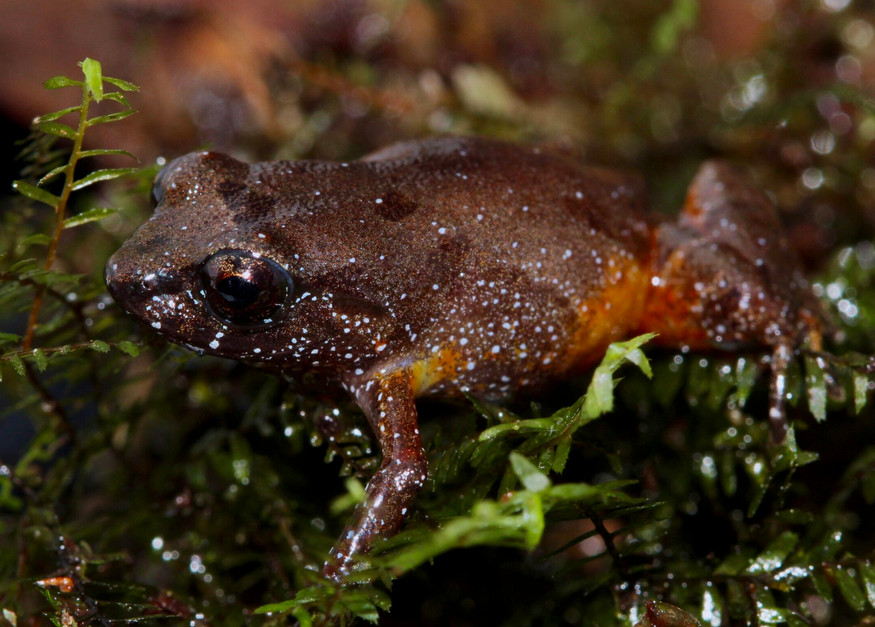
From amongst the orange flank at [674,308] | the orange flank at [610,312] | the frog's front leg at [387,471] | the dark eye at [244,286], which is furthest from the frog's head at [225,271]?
the orange flank at [674,308]

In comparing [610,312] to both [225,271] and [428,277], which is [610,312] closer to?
[428,277]

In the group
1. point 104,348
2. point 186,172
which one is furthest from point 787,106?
point 104,348

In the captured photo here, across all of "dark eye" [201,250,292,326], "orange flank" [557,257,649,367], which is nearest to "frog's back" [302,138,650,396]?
"orange flank" [557,257,649,367]

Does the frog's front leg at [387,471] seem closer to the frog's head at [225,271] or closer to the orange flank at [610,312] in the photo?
the frog's head at [225,271]

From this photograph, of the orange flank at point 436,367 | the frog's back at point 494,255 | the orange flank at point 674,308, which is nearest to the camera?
the frog's back at point 494,255

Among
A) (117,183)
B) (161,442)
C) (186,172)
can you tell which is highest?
(186,172)

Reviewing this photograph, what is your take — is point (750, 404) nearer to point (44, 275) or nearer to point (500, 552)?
point (500, 552)

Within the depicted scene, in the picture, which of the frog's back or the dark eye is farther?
the frog's back

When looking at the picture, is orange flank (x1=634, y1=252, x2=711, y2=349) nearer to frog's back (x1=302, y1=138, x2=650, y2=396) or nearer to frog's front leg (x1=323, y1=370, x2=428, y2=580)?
frog's back (x1=302, y1=138, x2=650, y2=396)

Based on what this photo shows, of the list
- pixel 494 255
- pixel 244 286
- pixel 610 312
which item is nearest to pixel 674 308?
pixel 610 312
